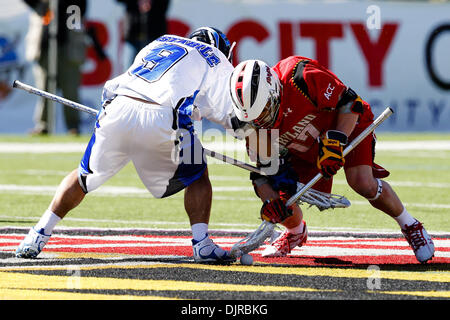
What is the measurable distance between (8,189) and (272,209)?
4838mm

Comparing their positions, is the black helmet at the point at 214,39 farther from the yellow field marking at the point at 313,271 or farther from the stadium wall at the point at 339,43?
the stadium wall at the point at 339,43

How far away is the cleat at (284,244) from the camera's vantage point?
6598mm

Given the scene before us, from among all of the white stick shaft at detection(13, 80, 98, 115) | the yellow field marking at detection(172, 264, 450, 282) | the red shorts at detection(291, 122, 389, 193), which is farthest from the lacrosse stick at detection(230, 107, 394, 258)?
the white stick shaft at detection(13, 80, 98, 115)

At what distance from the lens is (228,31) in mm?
18641

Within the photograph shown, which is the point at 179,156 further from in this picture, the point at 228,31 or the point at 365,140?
the point at 228,31

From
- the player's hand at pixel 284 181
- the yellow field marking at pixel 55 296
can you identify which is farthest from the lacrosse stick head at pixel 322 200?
the yellow field marking at pixel 55 296

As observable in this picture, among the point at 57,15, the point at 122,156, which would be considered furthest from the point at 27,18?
the point at 122,156

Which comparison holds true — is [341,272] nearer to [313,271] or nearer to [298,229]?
[313,271]

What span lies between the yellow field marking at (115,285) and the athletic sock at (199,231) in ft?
3.08

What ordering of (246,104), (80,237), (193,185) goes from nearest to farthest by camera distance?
(246,104) → (193,185) → (80,237)

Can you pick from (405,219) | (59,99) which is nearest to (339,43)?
(59,99)

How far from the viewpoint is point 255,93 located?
19.5 feet

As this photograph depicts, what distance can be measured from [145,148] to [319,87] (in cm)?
106

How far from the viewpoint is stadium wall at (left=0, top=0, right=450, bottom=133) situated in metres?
18.0
